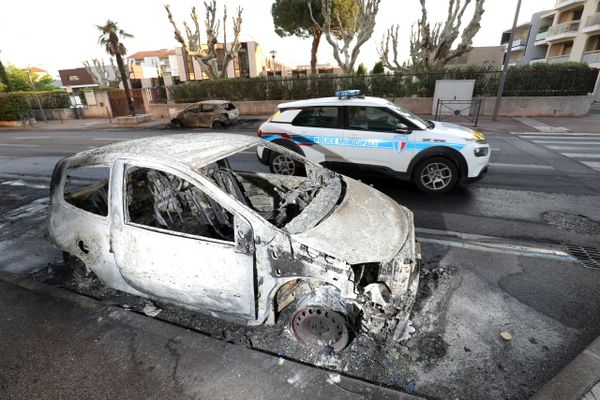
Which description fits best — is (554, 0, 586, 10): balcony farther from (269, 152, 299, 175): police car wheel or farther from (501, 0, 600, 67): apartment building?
(269, 152, 299, 175): police car wheel

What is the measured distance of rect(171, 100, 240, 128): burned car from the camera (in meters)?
16.6

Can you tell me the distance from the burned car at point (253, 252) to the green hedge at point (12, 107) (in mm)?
26685

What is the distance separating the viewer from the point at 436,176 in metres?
5.99

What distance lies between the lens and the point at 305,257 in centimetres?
239

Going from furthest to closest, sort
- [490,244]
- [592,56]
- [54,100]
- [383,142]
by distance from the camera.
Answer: [592,56], [54,100], [383,142], [490,244]

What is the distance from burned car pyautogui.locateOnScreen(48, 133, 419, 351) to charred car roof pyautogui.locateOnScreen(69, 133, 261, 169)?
0.04ft

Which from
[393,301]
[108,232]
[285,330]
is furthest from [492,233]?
[108,232]

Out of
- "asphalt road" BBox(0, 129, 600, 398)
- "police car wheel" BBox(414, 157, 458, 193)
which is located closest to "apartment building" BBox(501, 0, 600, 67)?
"asphalt road" BBox(0, 129, 600, 398)

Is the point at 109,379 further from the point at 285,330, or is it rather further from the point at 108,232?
the point at 285,330

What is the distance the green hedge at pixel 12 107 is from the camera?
22.2 metres

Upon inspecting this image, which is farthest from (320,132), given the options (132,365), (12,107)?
(12,107)

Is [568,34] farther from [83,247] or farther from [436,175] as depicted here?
[83,247]

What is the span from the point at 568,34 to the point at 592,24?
3.14m

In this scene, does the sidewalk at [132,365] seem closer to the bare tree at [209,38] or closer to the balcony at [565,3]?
the bare tree at [209,38]
